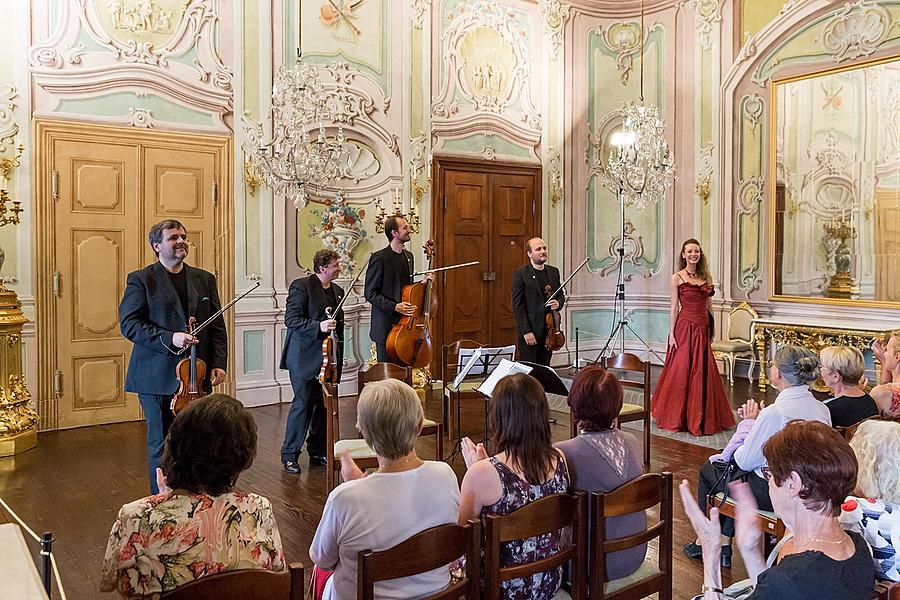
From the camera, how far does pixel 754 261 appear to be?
8781mm

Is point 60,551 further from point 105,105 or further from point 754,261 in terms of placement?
point 754,261

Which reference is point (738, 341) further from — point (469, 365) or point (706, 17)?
point (469, 365)

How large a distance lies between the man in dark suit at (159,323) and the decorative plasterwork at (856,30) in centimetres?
696

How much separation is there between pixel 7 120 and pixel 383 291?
3.16m

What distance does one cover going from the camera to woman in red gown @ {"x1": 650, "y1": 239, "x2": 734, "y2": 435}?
242 inches

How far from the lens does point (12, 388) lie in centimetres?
545

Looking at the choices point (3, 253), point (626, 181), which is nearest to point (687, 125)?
point (626, 181)

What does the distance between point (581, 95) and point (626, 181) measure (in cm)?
163

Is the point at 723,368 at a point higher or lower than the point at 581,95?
lower

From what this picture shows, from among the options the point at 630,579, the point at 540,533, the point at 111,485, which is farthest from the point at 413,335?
the point at 540,533

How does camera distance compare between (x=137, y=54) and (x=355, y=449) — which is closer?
(x=355, y=449)

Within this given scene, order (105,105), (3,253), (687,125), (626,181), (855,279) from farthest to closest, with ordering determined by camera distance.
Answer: (687,125), (626,181), (855,279), (105,105), (3,253)

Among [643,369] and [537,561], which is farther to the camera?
[643,369]

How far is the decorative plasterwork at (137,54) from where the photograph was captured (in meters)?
6.20
